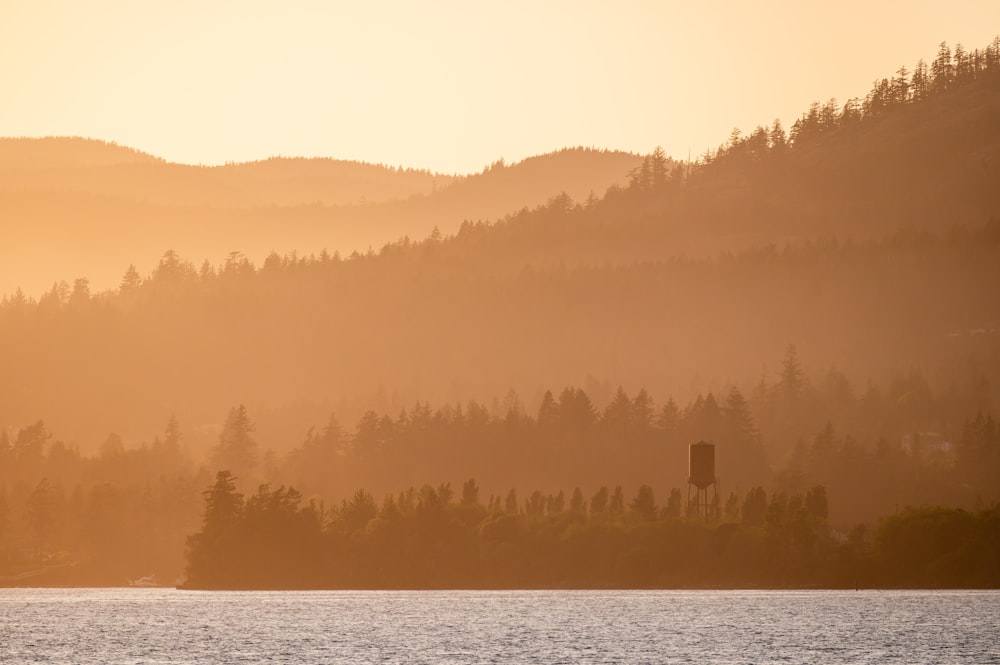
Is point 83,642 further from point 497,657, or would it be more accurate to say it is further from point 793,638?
point 793,638

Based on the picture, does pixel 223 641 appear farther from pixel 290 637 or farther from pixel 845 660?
pixel 845 660

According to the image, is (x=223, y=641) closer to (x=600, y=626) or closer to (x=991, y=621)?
(x=600, y=626)

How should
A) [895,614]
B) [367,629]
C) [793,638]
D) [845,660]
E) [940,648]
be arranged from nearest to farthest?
[845,660]
[940,648]
[793,638]
[367,629]
[895,614]

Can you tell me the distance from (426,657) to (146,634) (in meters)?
38.0

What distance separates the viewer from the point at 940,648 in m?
155

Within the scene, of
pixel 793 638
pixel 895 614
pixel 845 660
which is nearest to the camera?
pixel 845 660

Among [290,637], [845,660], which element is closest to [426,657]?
[290,637]

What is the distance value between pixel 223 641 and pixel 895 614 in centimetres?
7595

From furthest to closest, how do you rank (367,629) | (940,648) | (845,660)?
(367,629) < (940,648) < (845,660)

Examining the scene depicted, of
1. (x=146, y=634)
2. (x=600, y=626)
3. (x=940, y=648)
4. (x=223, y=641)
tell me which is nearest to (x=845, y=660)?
(x=940, y=648)

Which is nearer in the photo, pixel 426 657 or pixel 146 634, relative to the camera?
pixel 426 657

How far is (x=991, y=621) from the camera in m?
181

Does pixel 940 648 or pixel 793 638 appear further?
pixel 793 638

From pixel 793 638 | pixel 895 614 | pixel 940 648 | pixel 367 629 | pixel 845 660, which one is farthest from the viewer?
pixel 895 614
